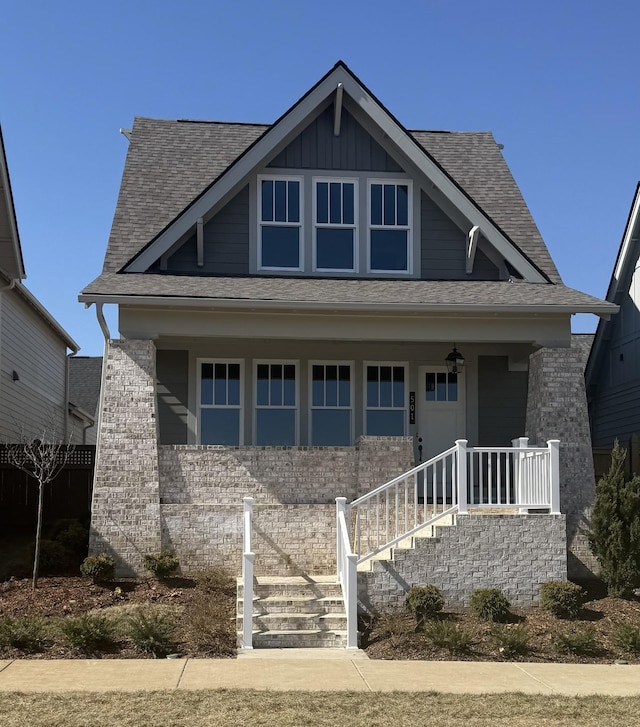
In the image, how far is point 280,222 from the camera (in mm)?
17438

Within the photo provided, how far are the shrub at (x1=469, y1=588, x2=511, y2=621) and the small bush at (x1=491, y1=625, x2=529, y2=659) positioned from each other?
3.93 feet

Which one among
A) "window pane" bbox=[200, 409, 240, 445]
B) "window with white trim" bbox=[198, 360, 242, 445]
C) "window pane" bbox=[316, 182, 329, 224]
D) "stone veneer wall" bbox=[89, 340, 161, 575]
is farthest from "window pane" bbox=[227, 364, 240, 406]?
"window pane" bbox=[316, 182, 329, 224]

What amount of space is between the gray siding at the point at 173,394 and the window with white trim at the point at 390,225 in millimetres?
4092

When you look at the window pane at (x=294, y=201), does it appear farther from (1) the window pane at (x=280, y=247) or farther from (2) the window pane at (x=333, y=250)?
(2) the window pane at (x=333, y=250)

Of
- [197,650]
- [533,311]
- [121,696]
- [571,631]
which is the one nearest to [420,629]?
[571,631]

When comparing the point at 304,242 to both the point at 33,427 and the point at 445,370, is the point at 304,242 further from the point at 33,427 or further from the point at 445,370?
the point at 33,427

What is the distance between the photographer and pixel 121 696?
8695mm

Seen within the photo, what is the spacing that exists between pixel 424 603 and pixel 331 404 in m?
5.79

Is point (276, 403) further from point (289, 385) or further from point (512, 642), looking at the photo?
point (512, 642)

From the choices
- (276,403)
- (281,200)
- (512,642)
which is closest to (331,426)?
(276,403)

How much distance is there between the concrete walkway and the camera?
9303 millimetres

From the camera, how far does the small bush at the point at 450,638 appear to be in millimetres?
11148

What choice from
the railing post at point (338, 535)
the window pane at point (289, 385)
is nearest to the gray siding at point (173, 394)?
the window pane at point (289, 385)

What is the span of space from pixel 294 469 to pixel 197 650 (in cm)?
498
